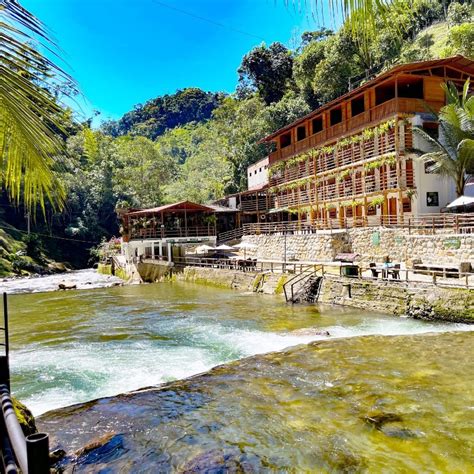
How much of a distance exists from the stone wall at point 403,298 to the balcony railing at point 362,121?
516 inches

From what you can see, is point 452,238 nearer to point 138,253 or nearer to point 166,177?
point 138,253

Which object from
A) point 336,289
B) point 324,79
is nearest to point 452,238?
point 336,289

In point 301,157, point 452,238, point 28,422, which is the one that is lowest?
point 28,422

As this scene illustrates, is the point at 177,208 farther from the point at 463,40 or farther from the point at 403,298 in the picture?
the point at 463,40

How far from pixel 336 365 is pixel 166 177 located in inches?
2314

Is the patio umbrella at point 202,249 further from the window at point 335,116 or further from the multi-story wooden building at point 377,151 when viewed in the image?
the window at point 335,116

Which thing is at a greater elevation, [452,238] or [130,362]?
[452,238]

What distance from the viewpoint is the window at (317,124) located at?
3604 centimetres

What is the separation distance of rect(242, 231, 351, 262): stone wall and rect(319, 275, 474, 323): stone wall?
7.30 meters

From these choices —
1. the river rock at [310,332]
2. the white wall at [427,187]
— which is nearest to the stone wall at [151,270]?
the white wall at [427,187]

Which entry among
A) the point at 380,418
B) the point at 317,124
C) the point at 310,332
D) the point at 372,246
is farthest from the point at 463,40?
the point at 380,418

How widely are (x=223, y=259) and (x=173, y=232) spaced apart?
892cm

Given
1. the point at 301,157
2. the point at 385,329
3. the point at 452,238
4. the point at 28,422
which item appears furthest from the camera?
the point at 301,157

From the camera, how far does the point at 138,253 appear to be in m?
39.1
